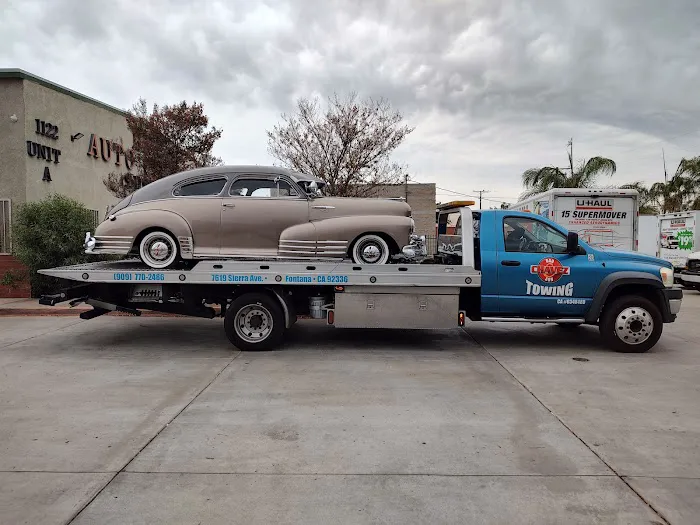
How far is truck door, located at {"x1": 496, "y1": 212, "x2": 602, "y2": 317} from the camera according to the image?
25.4 ft

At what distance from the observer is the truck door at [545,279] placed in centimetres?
775

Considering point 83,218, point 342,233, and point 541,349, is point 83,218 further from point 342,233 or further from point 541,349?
point 541,349

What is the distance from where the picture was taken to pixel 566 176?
85.0 ft

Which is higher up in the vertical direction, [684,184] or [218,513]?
[684,184]

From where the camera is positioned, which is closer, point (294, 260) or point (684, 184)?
point (294, 260)

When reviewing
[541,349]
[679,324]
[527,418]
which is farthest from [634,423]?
[679,324]

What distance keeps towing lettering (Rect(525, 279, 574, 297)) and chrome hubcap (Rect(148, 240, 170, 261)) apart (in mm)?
5137

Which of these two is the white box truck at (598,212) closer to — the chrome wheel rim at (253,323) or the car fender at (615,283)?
the car fender at (615,283)

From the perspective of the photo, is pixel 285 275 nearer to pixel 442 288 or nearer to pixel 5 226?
pixel 442 288

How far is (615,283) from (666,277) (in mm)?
753

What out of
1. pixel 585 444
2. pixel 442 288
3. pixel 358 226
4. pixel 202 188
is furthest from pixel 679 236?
pixel 585 444

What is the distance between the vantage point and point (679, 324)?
421 inches

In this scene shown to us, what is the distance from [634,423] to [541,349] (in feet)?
10.7

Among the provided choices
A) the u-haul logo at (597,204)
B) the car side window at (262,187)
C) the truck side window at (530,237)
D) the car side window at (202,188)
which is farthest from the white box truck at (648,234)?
the car side window at (202,188)
